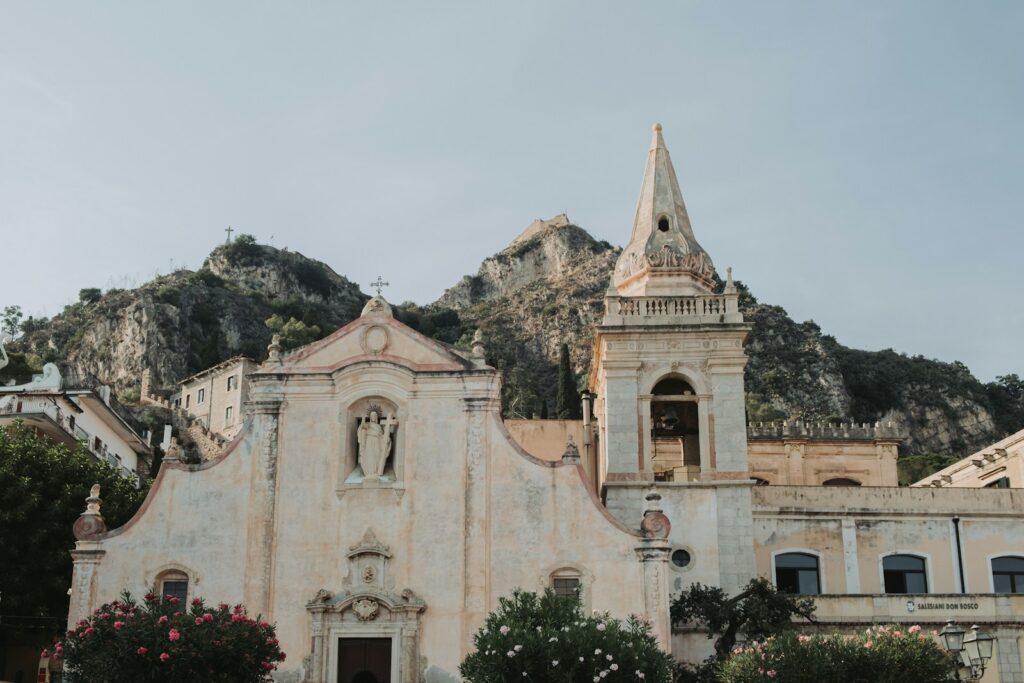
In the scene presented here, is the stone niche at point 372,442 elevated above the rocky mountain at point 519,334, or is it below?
below

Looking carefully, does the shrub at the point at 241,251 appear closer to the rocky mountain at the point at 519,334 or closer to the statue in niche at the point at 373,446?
the rocky mountain at the point at 519,334

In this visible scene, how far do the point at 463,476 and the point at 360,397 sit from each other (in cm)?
333

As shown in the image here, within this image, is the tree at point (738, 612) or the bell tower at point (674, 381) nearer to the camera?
the tree at point (738, 612)

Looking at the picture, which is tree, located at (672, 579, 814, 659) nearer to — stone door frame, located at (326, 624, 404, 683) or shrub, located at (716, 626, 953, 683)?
shrub, located at (716, 626, 953, 683)

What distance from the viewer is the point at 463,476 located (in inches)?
1232

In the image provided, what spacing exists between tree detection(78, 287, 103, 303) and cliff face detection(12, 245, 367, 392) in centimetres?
97

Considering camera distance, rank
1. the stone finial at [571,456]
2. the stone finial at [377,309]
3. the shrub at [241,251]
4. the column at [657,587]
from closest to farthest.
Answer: the column at [657,587] < the stone finial at [571,456] < the stone finial at [377,309] < the shrub at [241,251]

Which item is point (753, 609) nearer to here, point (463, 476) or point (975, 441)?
point (463, 476)

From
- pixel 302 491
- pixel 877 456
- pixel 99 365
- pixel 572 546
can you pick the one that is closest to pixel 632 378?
pixel 572 546

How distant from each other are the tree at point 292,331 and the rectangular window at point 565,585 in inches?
3331

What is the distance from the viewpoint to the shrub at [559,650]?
79.1ft

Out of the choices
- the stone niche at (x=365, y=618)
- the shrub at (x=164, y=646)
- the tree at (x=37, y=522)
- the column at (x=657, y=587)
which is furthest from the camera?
the tree at (x=37, y=522)

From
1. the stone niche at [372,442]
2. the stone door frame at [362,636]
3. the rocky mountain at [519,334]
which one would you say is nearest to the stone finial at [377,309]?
the stone niche at [372,442]

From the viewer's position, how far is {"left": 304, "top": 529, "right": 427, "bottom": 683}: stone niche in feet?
98.2
